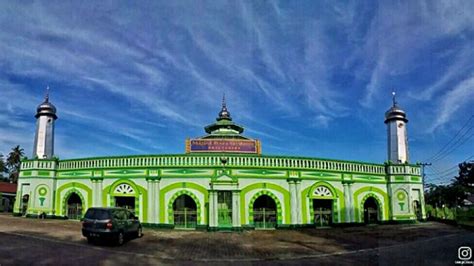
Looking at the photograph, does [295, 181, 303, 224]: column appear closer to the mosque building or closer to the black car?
the mosque building

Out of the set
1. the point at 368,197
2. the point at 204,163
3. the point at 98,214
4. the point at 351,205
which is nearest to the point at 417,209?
the point at 368,197

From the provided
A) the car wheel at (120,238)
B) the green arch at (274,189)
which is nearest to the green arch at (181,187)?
the green arch at (274,189)

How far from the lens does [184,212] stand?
75.8 feet

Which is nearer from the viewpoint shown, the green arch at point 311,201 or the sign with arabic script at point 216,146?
the green arch at point 311,201

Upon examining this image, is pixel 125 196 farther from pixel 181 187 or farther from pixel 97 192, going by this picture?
pixel 181 187

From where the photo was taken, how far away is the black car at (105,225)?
14422mm

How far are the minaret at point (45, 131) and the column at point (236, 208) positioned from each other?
16.6m

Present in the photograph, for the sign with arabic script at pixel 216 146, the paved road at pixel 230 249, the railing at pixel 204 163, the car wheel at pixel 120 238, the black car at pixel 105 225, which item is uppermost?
the sign with arabic script at pixel 216 146

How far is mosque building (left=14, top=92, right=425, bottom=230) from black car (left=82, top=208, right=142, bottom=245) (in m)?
7.14

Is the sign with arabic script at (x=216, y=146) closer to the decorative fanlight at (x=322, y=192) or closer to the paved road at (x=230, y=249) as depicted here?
the decorative fanlight at (x=322, y=192)

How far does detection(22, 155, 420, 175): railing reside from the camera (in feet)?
76.6

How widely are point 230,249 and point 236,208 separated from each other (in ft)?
23.5

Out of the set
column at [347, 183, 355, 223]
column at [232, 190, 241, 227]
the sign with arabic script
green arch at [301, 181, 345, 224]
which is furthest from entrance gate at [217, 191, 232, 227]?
column at [347, 183, 355, 223]

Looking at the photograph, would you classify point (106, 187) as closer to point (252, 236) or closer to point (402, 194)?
point (252, 236)
